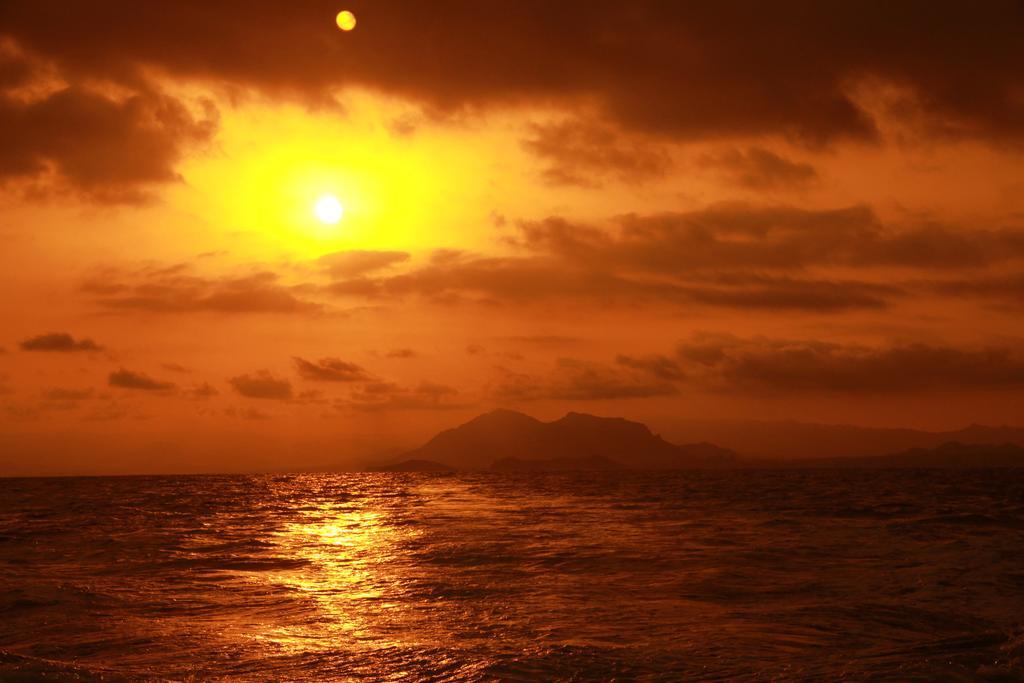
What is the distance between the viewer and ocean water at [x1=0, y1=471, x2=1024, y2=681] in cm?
1376

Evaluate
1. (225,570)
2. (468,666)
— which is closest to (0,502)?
(225,570)

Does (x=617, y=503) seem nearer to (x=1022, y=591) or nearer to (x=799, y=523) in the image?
(x=799, y=523)

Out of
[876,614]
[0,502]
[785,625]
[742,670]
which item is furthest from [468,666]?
[0,502]

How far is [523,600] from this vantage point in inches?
768

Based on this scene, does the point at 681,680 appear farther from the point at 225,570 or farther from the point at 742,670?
the point at 225,570

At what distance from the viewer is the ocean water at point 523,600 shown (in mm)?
13758

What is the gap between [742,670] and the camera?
1323 cm

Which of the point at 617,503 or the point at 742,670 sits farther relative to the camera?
the point at 617,503

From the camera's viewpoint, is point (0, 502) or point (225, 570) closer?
point (225, 570)

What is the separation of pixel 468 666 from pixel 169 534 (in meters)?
27.0

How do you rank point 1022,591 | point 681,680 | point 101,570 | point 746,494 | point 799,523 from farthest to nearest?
point 746,494, point 799,523, point 101,570, point 1022,591, point 681,680

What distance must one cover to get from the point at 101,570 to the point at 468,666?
16.9 m

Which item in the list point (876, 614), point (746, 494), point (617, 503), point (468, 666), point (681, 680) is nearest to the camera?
point (681, 680)

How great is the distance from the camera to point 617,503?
2100 inches
